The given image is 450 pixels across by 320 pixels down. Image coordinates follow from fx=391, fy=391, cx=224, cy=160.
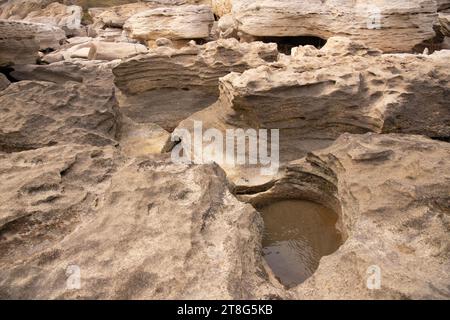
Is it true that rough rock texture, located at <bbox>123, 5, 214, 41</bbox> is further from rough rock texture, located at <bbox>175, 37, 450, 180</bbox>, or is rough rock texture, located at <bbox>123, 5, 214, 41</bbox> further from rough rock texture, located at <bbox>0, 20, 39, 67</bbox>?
rough rock texture, located at <bbox>175, 37, 450, 180</bbox>

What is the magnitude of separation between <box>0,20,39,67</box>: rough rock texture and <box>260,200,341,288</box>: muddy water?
18.8 ft

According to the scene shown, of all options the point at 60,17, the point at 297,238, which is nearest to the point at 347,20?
the point at 297,238

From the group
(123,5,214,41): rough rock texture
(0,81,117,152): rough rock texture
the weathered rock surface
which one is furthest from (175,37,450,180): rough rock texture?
(123,5,214,41): rough rock texture

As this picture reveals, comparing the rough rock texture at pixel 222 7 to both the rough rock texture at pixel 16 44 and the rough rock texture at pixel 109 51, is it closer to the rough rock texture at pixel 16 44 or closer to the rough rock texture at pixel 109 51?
the rough rock texture at pixel 109 51

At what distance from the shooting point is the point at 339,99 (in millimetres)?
4531

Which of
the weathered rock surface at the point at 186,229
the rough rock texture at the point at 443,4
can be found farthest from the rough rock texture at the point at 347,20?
the weathered rock surface at the point at 186,229

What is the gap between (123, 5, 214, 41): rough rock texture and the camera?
33.9ft

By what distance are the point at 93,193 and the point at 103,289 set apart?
99 centimetres

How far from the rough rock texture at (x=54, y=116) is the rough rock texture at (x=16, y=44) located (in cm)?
248

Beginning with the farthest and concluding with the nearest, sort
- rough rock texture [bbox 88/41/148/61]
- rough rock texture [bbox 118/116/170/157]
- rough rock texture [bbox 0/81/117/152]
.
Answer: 1. rough rock texture [bbox 88/41/148/61]
2. rough rock texture [bbox 118/116/170/157]
3. rough rock texture [bbox 0/81/117/152]

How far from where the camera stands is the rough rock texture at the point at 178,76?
245 inches

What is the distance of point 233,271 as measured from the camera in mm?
2193

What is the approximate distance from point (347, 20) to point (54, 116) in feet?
21.0
